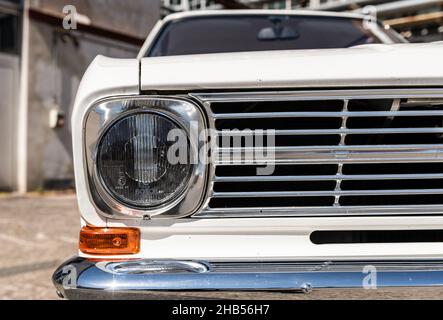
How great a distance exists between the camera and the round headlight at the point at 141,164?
135 cm

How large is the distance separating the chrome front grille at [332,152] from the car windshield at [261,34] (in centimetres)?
141

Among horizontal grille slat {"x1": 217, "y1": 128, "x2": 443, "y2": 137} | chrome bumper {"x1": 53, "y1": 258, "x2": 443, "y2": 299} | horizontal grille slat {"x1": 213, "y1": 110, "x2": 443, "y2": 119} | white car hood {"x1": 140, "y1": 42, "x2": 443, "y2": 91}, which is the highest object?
white car hood {"x1": 140, "y1": 42, "x2": 443, "y2": 91}

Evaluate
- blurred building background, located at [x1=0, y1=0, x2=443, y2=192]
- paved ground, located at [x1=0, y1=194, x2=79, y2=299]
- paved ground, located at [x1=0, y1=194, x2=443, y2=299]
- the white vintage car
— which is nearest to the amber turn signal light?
the white vintage car

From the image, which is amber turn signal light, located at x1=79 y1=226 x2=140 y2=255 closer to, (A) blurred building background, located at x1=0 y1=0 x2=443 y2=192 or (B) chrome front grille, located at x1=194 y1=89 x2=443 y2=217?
(B) chrome front grille, located at x1=194 y1=89 x2=443 y2=217

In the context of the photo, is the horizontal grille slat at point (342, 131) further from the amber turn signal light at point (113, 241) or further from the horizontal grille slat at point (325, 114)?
the amber turn signal light at point (113, 241)

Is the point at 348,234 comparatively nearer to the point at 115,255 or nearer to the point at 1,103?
the point at 115,255

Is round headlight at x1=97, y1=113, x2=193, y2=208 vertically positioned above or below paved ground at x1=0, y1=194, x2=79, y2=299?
above

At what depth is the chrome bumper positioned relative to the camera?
49.6 inches

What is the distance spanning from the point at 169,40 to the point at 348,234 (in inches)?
69.8

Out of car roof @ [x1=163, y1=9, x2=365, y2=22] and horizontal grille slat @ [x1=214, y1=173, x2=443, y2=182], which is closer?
horizontal grille slat @ [x1=214, y1=173, x2=443, y2=182]

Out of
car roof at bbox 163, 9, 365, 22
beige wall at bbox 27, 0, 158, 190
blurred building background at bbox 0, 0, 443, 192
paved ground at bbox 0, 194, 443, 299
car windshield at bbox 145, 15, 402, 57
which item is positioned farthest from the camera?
beige wall at bbox 27, 0, 158, 190

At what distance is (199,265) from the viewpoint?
133 centimetres

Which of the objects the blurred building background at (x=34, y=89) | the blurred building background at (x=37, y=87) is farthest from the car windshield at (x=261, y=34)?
the blurred building background at (x=34, y=89)
